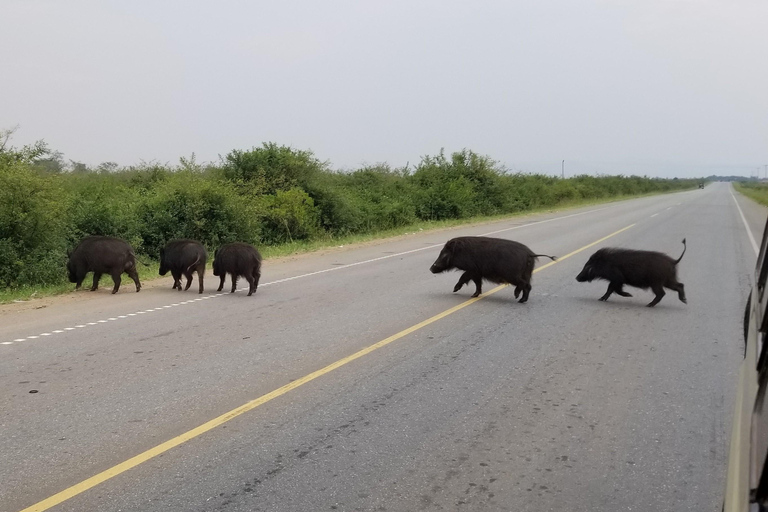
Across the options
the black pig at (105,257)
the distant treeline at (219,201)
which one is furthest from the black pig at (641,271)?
the distant treeline at (219,201)

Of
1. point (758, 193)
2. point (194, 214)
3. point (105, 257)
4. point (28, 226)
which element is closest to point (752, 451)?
point (105, 257)

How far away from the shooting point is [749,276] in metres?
14.4

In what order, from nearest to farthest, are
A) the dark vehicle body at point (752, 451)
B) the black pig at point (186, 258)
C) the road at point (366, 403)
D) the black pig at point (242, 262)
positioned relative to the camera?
the dark vehicle body at point (752, 451), the road at point (366, 403), the black pig at point (242, 262), the black pig at point (186, 258)

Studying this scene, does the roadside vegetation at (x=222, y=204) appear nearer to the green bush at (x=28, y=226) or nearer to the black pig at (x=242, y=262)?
the green bush at (x=28, y=226)

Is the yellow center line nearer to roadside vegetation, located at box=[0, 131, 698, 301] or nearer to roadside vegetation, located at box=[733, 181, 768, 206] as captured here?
roadside vegetation, located at box=[0, 131, 698, 301]

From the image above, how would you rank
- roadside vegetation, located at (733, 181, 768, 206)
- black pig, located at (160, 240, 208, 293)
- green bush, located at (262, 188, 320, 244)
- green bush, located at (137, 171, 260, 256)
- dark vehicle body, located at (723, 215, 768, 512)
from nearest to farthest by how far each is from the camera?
1. dark vehicle body, located at (723, 215, 768, 512)
2. black pig, located at (160, 240, 208, 293)
3. green bush, located at (137, 171, 260, 256)
4. green bush, located at (262, 188, 320, 244)
5. roadside vegetation, located at (733, 181, 768, 206)

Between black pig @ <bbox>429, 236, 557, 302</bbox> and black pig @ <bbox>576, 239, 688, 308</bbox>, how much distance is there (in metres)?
1.08

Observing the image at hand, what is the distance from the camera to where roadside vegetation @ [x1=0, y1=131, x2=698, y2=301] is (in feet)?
45.6

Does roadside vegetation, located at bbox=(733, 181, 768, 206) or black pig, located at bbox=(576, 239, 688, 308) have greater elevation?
black pig, located at bbox=(576, 239, 688, 308)

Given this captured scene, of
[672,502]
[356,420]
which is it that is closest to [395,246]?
[356,420]

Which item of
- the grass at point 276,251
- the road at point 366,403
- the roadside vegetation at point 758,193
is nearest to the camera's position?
the road at point 366,403

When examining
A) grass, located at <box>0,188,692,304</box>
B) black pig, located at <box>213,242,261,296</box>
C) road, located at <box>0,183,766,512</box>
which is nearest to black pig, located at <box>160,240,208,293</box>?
black pig, located at <box>213,242,261,296</box>

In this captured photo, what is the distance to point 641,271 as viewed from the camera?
433 inches

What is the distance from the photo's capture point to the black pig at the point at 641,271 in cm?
1092
